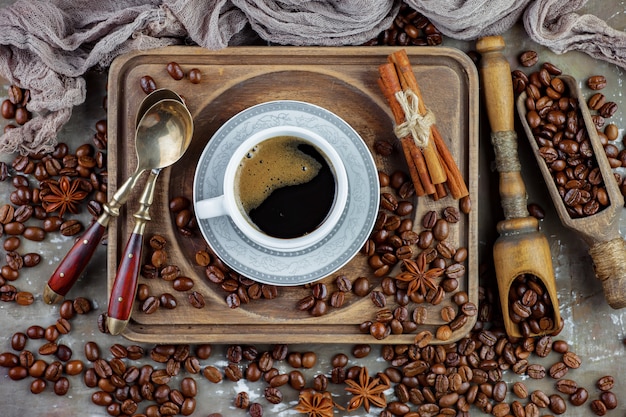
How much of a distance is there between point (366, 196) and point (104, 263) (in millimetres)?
664

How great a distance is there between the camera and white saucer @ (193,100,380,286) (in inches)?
52.8

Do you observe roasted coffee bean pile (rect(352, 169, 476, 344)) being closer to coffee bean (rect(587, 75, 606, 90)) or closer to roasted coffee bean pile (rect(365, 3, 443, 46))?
roasted coffee bean pile (rect(365, 3, 443, 46))

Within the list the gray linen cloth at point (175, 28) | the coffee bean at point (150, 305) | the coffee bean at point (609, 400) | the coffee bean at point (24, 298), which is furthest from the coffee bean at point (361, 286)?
the coffee bean at point (24, 298)

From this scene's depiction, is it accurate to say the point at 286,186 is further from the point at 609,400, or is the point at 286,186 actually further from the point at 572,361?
the point at 609,400

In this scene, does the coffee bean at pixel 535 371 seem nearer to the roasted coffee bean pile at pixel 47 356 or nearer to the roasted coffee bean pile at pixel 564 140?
the roasted coffee bean pile at pixel 564 140

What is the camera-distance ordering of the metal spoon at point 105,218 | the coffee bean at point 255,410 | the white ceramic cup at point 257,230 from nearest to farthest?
the white ceramic cup at point 257,230
the metal spoon at point 105,218
the coffee bean at point 255,410

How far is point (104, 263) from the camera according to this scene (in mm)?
1525

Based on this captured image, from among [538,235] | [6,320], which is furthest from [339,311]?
[6,320]

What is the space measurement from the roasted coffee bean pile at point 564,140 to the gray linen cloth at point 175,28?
105mm

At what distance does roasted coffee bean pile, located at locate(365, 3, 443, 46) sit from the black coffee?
38cm

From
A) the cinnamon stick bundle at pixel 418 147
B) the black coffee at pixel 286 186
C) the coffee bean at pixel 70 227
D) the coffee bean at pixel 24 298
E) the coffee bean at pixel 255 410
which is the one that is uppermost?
the cinnamon stick bundle at pixel 418 147

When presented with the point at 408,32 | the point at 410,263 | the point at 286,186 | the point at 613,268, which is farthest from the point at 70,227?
the point at 613,268

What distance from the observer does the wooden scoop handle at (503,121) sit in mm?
1449

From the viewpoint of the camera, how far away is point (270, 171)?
1.32 metres
